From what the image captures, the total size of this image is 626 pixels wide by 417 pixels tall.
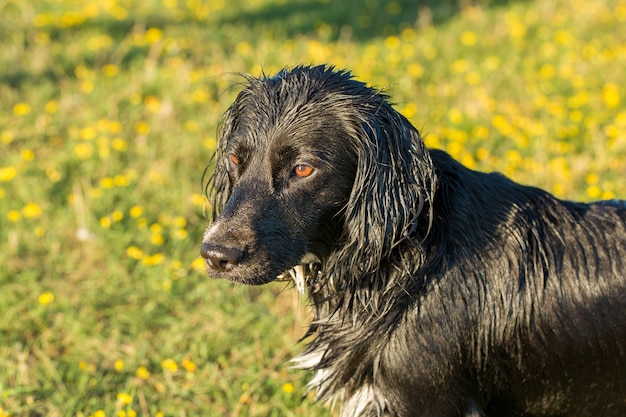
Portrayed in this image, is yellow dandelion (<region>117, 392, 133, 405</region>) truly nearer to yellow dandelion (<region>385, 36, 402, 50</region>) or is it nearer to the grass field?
the grass field

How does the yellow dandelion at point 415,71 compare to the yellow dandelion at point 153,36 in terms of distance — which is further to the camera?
the yellow dandelion at point 153,36

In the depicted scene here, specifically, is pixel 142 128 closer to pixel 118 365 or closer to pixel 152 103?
pixel 152 103

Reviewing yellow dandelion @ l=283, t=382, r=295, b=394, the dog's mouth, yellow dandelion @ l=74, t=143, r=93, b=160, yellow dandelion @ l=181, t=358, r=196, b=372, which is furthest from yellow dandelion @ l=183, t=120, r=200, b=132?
the dog's mouth

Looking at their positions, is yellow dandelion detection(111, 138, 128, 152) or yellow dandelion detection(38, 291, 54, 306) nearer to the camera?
yellow dandelion detection(38, 291, 54, 306)

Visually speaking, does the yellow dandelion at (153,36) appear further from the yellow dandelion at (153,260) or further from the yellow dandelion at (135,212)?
the yellow dandelion at (153,260)

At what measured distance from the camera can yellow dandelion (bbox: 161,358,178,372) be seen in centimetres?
383

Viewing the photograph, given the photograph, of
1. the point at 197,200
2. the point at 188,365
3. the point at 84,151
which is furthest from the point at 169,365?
the point at 84,151

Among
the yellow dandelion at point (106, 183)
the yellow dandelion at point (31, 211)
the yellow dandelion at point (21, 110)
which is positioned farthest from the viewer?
the yellow dandelion at point (21, 110)

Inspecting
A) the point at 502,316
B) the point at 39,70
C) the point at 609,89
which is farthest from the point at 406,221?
the point at 39,70

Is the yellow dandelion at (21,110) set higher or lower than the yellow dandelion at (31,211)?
higher

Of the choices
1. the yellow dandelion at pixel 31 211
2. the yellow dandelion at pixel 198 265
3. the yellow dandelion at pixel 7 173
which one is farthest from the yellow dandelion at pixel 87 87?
the yellow dandelion at pixel 198 265

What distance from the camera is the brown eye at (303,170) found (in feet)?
9.26

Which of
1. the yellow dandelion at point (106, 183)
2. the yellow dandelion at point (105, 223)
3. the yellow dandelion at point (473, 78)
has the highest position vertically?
the yellow dandelion at point (473, 78)

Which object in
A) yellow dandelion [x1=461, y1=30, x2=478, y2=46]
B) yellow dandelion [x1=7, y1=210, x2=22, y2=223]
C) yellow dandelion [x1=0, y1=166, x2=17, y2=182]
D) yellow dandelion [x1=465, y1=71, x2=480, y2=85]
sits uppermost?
yellow dandelion [x1=461, y1=30, x2=478, y2=46]
